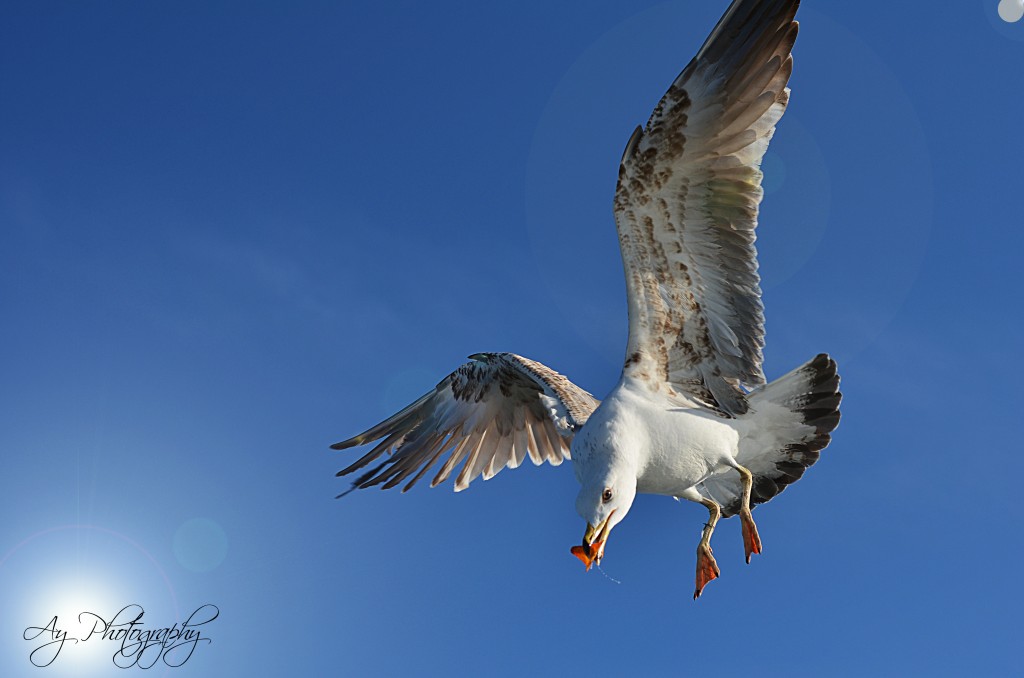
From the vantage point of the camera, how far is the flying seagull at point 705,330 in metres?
7.15

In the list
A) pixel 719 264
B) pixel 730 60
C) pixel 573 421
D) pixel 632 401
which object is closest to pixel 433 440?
pixel 573 421

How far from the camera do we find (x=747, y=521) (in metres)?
7.88

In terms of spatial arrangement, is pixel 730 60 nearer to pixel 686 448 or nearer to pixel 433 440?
pixel 686 448

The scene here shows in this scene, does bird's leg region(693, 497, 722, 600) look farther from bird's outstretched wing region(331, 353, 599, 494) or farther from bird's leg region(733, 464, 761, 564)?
bird's outstretched wing region(331, 353, 599, 494)

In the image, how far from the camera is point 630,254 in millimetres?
7641

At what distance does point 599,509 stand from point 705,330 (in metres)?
1.94

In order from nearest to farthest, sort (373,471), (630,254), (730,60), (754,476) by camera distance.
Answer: (730,60)
(630,254)
(754,476)
(373,471)

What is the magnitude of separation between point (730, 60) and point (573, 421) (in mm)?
3524

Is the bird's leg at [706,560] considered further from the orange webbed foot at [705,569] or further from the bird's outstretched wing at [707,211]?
the bird's outstretched wing at [707,211]

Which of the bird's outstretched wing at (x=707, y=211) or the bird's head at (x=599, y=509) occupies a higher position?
the bird's outstretched wing at (x=707, y=211)

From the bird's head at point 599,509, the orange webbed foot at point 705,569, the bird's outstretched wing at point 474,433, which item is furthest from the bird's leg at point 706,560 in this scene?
the bird's outstretched wing at point 474,433

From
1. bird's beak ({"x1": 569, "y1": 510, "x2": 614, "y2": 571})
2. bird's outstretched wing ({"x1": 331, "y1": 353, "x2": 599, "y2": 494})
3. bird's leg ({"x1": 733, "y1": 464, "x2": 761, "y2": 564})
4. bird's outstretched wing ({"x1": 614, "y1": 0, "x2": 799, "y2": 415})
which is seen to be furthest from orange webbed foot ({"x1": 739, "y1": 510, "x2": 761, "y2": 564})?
bird's outstretched wing ({"x1": 331, "y1": 353, "x2": 599, "y2": 494})

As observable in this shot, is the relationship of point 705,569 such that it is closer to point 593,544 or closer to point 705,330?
point 593,544

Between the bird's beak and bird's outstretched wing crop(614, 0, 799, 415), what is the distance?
147cm
